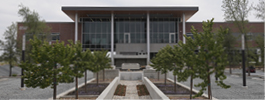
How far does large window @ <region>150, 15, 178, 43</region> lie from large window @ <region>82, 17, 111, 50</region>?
1057 cm

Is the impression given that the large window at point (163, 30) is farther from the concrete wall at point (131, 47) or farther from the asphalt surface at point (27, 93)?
the asphalt surface at point (27, 93)

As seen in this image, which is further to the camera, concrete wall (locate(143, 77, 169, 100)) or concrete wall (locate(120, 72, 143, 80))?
concrete wall (locate(120, 72, 143, 80))

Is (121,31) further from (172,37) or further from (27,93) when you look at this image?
(27,93)

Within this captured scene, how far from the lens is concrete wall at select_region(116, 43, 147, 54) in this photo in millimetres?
45125

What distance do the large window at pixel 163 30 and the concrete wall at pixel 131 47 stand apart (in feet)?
9.23

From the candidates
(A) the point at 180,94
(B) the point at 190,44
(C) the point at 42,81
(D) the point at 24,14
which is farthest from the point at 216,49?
(D) the point at 24,14

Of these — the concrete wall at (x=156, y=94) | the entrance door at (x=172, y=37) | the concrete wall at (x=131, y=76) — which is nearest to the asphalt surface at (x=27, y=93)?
the concrete wall at (x=156, y=94)

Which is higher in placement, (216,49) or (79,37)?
(79,37)

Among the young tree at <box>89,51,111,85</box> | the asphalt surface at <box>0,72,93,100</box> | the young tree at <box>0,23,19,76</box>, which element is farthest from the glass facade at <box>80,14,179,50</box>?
the asphalt surface at <box>0,72,93,100</box>

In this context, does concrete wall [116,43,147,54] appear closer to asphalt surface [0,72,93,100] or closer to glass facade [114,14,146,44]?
glass facade [114,14,146,44]

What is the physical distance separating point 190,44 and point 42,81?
25.1 ft

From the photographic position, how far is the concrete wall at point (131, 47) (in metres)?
45.1

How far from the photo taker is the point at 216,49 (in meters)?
8.72

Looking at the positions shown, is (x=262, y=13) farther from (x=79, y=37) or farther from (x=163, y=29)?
(x=79, y=37)
